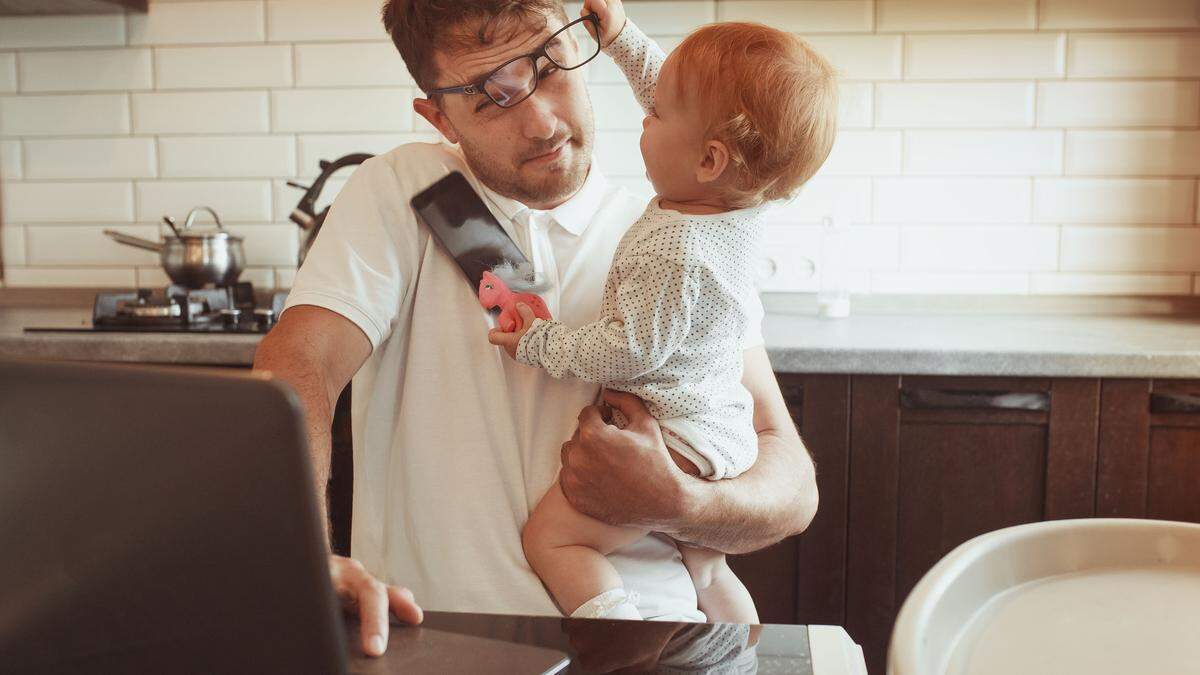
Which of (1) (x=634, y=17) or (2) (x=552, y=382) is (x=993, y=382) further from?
(1) (x=634, y=17)

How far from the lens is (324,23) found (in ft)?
8.82

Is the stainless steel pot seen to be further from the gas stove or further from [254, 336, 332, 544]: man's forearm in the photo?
[254, 336, 332, 544]: man's forearm

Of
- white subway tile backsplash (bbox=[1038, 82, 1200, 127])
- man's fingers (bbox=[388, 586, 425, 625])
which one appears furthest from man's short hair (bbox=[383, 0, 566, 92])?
white subway tile backsplash (bbox=[1038, 82, 1200, 127])

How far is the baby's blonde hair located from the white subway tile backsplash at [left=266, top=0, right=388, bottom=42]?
1616mm

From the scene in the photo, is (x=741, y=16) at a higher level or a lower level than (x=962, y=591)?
higher

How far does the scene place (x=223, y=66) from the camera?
2732 millimetres

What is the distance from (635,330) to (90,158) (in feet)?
6.90

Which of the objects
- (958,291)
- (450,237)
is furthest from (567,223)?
(958,291)

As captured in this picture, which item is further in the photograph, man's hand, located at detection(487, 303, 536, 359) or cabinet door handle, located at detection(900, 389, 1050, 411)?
cabinet door handle, located at detection(900, 389, 1050, 411)

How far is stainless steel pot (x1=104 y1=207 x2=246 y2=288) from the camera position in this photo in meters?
2.55

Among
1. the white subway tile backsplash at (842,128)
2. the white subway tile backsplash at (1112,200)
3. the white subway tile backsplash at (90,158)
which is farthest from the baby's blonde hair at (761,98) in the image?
the white subway tile backsplash at (90,158)

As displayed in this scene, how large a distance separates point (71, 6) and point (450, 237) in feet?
5.83

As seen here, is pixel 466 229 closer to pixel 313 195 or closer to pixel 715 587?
pixel 715 587

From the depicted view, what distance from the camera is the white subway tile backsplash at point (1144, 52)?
2521mm
